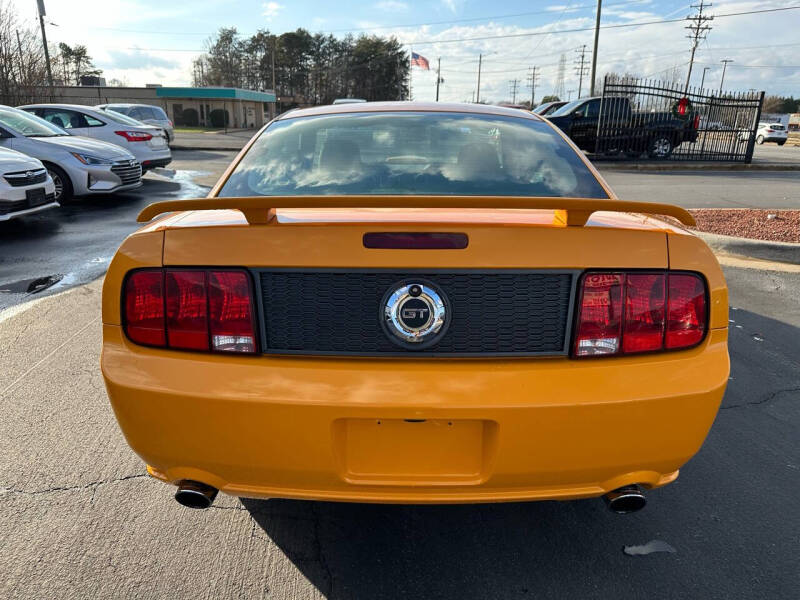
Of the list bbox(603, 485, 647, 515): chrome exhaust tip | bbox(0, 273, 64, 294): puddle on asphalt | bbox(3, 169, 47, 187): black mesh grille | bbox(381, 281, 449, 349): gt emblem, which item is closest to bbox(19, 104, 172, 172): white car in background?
bbox(3, 169, 47, 187): black mesh grille

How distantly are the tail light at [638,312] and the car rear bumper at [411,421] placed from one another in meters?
0.06

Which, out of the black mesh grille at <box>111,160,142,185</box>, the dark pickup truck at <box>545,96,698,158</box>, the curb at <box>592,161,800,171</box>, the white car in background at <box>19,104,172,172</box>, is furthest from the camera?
the dark pickup truck at <box>545,96,698,158</box>

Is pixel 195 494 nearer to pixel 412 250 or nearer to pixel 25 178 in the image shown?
pixel 412 250

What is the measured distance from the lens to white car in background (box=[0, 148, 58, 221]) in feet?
23.0

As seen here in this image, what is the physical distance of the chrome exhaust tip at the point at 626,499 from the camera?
1.82 m

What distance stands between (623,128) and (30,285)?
17936mm

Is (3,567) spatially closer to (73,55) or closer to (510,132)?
(510,132)

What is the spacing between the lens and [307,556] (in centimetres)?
211

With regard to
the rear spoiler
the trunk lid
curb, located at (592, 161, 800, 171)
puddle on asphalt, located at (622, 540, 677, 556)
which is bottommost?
puddle on asphalt, located at (622, 540, 677, 556)

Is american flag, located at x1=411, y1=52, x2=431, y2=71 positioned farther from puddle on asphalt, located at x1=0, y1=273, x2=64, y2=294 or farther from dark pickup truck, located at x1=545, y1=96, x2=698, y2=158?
puddle on asphalt, located at x1=0, y1=273, x2=64, y2=294

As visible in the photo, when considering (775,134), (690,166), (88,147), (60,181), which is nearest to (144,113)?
(88,147)

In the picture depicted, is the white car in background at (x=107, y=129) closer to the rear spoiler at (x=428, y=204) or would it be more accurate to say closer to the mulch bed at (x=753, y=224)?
the mulch bed at (x=753, y=224)

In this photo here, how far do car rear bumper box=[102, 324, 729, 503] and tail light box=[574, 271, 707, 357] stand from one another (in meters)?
0.06

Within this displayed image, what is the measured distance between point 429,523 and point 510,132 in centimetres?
180
